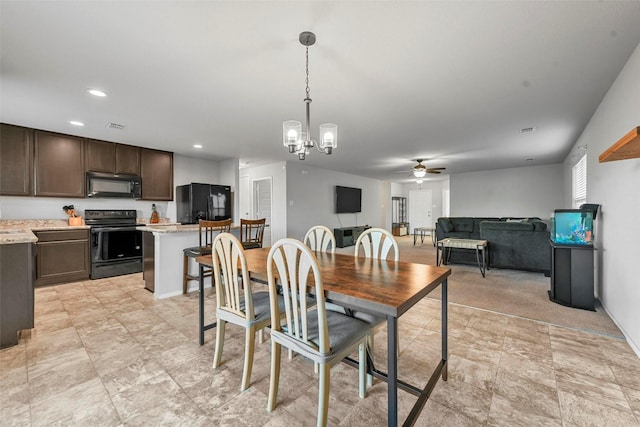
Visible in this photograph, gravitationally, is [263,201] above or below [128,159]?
below

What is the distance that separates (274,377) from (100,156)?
16.3 ft

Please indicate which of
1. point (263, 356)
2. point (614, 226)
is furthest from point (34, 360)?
point (614, 226)

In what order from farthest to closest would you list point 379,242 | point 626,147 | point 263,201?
point 263,201 < point 379,242 < point 626,147

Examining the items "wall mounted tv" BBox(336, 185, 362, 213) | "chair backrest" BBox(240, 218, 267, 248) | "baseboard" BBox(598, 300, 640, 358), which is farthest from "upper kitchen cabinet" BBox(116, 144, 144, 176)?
"baseboard" BBox(598, 300, 640, 358)

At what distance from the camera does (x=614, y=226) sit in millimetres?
2631

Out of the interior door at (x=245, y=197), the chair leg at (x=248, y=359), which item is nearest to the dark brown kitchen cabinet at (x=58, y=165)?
the interior door at (x=245, y=197)

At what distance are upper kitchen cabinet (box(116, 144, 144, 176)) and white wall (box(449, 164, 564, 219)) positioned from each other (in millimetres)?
8585

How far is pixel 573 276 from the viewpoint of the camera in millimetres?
3000

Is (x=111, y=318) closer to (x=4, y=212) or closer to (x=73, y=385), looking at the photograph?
(x=73, y=385)

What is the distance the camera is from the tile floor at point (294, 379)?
148cm

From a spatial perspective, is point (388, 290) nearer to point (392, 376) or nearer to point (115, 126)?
point (392, 376)

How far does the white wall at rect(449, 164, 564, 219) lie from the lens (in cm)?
734

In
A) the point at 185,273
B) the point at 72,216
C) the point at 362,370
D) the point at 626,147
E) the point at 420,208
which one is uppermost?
the point at 626,147

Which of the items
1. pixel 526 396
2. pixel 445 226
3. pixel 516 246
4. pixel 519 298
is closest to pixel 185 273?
pixel 526 396
